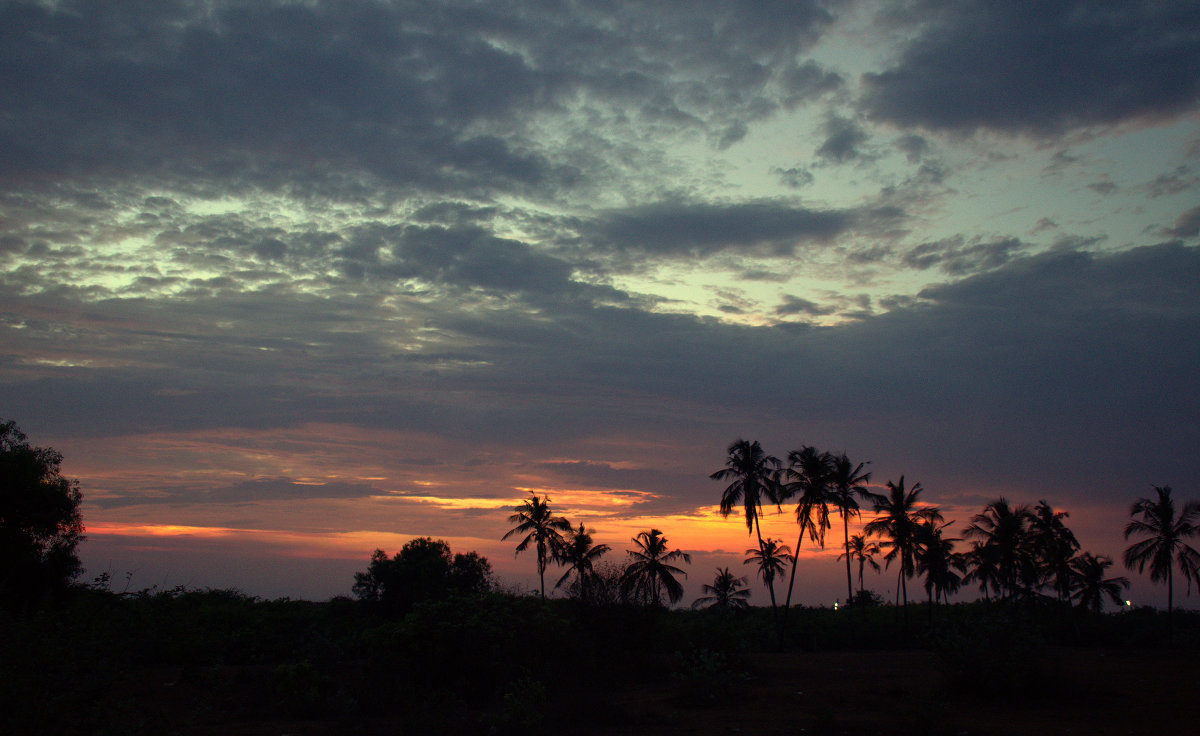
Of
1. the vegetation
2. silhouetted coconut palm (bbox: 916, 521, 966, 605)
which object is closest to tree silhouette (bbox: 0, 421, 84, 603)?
the vegetation

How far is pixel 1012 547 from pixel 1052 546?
109 inches

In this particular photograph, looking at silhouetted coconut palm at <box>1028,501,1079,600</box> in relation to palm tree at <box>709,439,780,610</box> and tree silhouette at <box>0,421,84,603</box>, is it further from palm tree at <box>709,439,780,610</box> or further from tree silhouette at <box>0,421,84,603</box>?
tree silhouette at <box>0,421,84,603</box>

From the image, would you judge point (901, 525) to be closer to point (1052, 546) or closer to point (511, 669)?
point (1052, 546)

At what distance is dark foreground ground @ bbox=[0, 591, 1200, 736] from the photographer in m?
7.76

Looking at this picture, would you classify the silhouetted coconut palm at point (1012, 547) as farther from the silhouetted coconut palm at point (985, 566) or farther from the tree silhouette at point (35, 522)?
the tree silhouette at point (35, 522)

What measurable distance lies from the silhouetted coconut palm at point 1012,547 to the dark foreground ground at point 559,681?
17.6m

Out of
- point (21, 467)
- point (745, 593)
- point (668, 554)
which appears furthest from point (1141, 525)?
point (21, 467)

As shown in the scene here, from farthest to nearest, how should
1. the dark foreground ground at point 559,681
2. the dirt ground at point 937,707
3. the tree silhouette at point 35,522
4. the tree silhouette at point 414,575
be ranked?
the tree silhouette at point 414,575, the tree silhouette at point 35,522, the dirt ground at point 937,707, the dark foreground ground at point 559,681

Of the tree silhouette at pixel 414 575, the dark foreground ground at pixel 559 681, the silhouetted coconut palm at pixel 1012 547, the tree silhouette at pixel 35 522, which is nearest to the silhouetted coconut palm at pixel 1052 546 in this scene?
the silhouetted coconut palm at pixel 1012 547

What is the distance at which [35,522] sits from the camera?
29609 millimetres

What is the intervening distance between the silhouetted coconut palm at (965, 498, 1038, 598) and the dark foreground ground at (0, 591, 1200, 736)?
1756 centimetres

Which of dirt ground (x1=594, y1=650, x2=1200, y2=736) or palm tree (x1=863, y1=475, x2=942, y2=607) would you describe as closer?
dirt ground (x1=594, y1=650, x2=1200, y2=736)

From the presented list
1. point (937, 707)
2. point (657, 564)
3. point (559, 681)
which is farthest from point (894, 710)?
point (657, 564)

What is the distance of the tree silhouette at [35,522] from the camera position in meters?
28.9
